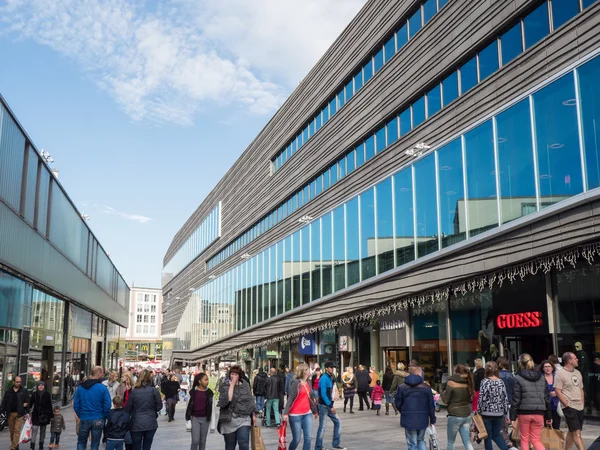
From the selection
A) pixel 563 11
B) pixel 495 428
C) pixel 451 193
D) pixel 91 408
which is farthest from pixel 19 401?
pixel 563 11

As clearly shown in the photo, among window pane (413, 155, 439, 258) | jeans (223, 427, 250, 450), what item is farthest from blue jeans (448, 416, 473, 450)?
window pane (413, 155, 439, 258)

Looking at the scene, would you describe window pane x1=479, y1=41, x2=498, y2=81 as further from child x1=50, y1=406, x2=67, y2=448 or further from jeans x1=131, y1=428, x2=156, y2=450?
child x1=50, y1=406, x2=67, y2=448

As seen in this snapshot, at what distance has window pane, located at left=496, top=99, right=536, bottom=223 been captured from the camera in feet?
50.9

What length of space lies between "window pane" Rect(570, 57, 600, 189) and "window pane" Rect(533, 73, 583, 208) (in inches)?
10.3

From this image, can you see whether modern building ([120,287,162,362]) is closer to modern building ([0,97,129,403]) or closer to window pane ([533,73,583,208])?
modern building ([0,97,129,403])

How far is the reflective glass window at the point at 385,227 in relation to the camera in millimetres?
22703

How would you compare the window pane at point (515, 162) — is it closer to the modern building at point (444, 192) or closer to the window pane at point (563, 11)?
the modern building at point (444, 192)

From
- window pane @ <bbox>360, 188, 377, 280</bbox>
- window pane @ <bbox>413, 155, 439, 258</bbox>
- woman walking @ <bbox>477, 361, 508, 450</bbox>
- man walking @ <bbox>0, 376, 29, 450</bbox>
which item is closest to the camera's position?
woman walking @ <bbox>477, 361, 508, 450</bbox>

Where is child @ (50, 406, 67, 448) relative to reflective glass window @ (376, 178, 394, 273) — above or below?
below

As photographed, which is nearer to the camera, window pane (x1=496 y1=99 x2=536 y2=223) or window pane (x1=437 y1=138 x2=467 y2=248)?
window pane (x1=496 y1=99 x2=536 y2=223)

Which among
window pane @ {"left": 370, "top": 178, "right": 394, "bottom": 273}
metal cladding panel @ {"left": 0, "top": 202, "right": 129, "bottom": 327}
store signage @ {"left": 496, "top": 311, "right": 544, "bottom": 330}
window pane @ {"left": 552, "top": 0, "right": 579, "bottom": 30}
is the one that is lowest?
store signage @ {"left": 496, "top": 311, "right": 544, "bottom": 330}

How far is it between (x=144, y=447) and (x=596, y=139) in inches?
422

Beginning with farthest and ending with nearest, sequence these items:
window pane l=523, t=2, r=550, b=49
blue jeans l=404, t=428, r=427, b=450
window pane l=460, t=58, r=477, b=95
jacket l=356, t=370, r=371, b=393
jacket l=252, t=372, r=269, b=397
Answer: jacket l=356, t=370, r=371, b=393 < window pane l=460, t=58, r=477, b=95 < jacket l=252, t=372, r=269, b=397 < window pane l=523, t=2, r=550, b=49 < blue jeans l=404, t=428, r=427, b=450

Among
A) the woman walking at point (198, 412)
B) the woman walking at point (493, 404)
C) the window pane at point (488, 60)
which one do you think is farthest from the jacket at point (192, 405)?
the window pane at point (488, 60)
